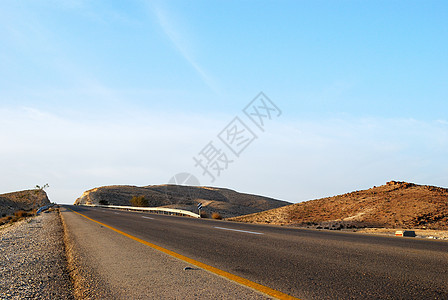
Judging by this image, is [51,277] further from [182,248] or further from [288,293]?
[288,293]

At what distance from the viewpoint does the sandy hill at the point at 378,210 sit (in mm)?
19219

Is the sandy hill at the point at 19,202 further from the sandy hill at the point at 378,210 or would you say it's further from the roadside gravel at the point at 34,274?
the roadside gravel at the point at 34,274

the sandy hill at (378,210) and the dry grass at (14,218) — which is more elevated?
the sandy hill at (378,210)

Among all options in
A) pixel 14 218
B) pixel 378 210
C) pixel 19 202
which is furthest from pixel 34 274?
pixel 19 202

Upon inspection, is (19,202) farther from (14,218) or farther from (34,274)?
(34,274)

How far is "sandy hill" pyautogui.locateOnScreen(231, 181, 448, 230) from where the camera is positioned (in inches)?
757

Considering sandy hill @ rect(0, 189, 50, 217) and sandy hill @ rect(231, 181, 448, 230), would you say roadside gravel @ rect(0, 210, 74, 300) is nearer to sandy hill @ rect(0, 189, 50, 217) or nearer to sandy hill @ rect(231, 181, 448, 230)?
sandy hill @ rect(231, 181, 448, 230)

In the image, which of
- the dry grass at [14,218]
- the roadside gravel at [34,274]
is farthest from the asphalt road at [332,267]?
the dry grass at [14,218]

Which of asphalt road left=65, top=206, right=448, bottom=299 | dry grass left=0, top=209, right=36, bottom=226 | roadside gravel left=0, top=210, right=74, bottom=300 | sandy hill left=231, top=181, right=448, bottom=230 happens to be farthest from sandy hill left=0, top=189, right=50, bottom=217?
asphalt road left=65, top=206, right=448, bottom=299

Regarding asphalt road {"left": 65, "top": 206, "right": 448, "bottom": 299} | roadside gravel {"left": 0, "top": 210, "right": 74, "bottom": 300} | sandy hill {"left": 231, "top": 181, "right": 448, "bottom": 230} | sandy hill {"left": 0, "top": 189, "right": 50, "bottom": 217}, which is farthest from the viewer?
sandy hill {"left": 0, "top": 189, "right": 50, "bottom": 217}

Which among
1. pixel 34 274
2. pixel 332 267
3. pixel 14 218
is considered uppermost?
pixel 14 218

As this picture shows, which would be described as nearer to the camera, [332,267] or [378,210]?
[332,267]

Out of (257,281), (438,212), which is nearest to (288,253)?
(257,281)

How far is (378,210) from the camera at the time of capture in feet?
75.4
